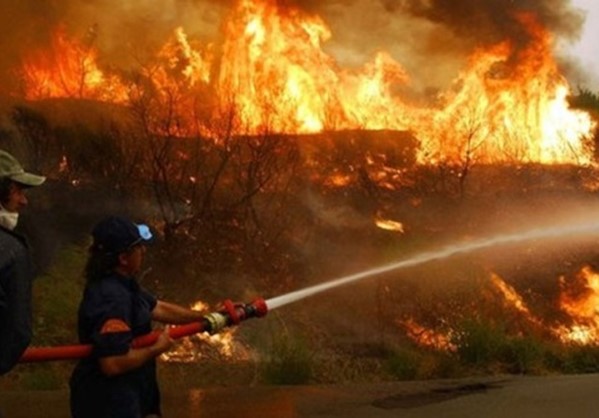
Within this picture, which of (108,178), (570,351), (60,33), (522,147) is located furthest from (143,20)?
(570,351)

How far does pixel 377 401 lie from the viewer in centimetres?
639

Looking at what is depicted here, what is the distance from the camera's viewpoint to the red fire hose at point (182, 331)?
2898mm

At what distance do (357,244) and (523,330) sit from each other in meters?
2.89

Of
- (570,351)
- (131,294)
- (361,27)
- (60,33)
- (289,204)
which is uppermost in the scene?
(361,27)

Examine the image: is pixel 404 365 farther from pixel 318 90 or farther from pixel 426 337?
pixel 318 90

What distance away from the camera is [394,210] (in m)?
12.9

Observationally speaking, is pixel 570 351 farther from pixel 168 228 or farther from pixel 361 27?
pixel 361 27

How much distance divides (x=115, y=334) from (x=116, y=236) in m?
0.44

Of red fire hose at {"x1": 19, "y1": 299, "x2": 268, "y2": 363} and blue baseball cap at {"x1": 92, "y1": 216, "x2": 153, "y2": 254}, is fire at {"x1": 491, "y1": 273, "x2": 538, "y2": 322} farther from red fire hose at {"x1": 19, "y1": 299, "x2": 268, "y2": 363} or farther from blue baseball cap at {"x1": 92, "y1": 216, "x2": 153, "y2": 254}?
blue baseball cap at {"x1": 92, "y1": 216, "x2": 153, "y2": 254}

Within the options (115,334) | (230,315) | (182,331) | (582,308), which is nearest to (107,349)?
(115,334)

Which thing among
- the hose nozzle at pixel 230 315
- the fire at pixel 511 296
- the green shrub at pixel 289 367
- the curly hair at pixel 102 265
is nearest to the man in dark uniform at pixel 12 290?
the curly hair at pixel 102 265

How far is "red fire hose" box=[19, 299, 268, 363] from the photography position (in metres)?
2.90

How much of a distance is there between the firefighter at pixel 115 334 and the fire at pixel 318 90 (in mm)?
9271

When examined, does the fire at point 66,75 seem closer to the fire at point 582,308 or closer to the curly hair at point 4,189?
the fire at point 582,308
